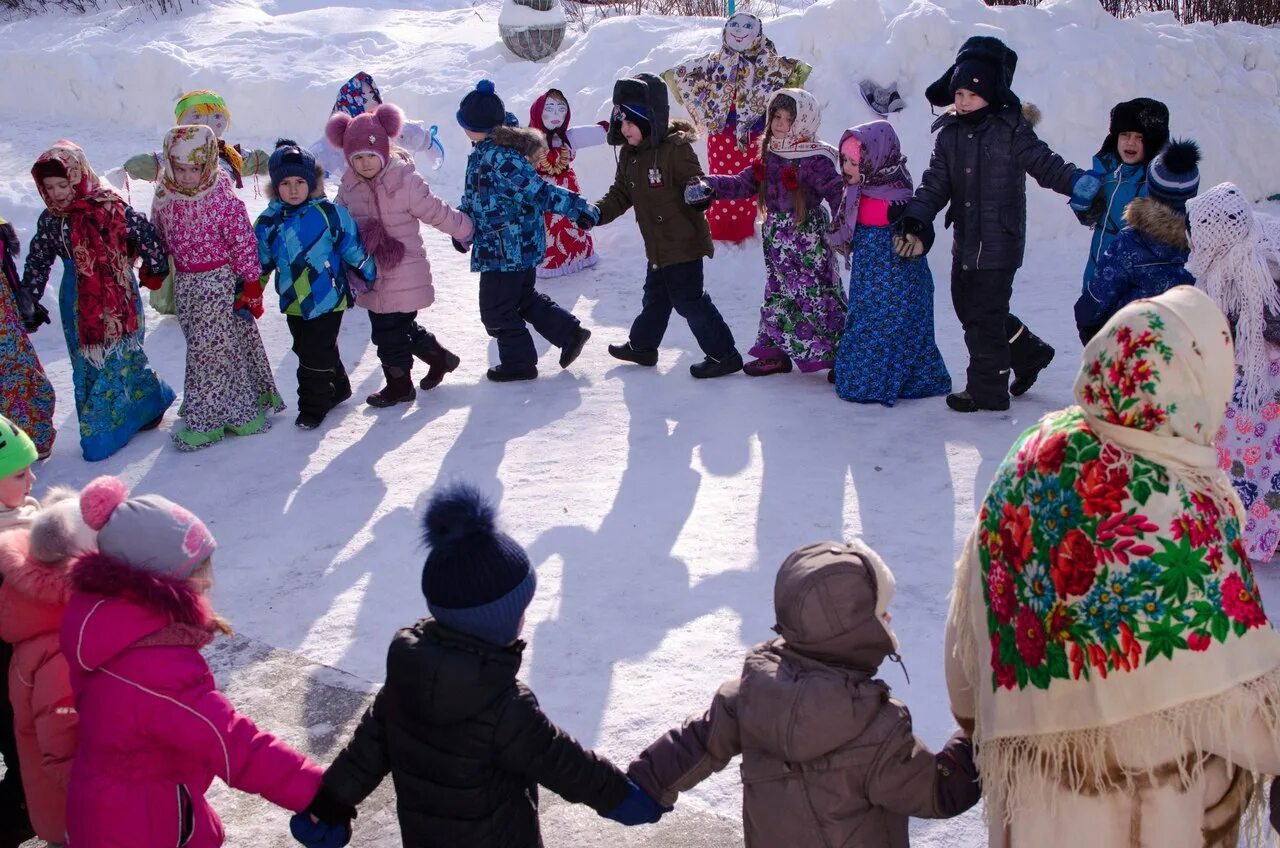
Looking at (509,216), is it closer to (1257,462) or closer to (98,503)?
(1257,462)

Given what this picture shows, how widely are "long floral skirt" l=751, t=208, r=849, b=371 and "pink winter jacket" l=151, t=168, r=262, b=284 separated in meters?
2.70

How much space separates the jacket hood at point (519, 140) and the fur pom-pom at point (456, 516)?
4535 millimetres

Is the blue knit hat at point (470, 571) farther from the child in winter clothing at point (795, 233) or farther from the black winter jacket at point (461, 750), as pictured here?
the child in winter clothing at point (795, 233)

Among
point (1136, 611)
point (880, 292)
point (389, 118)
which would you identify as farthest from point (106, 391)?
point (1136, 611)

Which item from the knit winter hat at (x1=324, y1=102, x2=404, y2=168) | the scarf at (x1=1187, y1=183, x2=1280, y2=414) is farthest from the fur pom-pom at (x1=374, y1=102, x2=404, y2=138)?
the scarf at (x1=1187, y1=183, x2=1280, y2=414)

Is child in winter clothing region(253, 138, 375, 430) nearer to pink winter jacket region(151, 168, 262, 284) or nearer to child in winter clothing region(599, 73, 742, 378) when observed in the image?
pink winter jacket region(151, 168, 262, 284)

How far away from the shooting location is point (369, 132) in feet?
22.1

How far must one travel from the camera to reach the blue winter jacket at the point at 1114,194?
233 inches

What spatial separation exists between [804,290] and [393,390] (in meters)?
2.29

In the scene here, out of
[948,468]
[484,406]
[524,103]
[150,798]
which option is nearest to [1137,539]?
[150,798]

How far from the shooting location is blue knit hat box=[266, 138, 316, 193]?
645 centimetres

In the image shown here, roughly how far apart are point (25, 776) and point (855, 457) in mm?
3797

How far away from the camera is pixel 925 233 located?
6.30 metres

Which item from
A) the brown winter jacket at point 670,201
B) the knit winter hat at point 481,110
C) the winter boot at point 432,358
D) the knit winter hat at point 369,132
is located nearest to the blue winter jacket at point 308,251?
the knit winter hat at point 369,132
